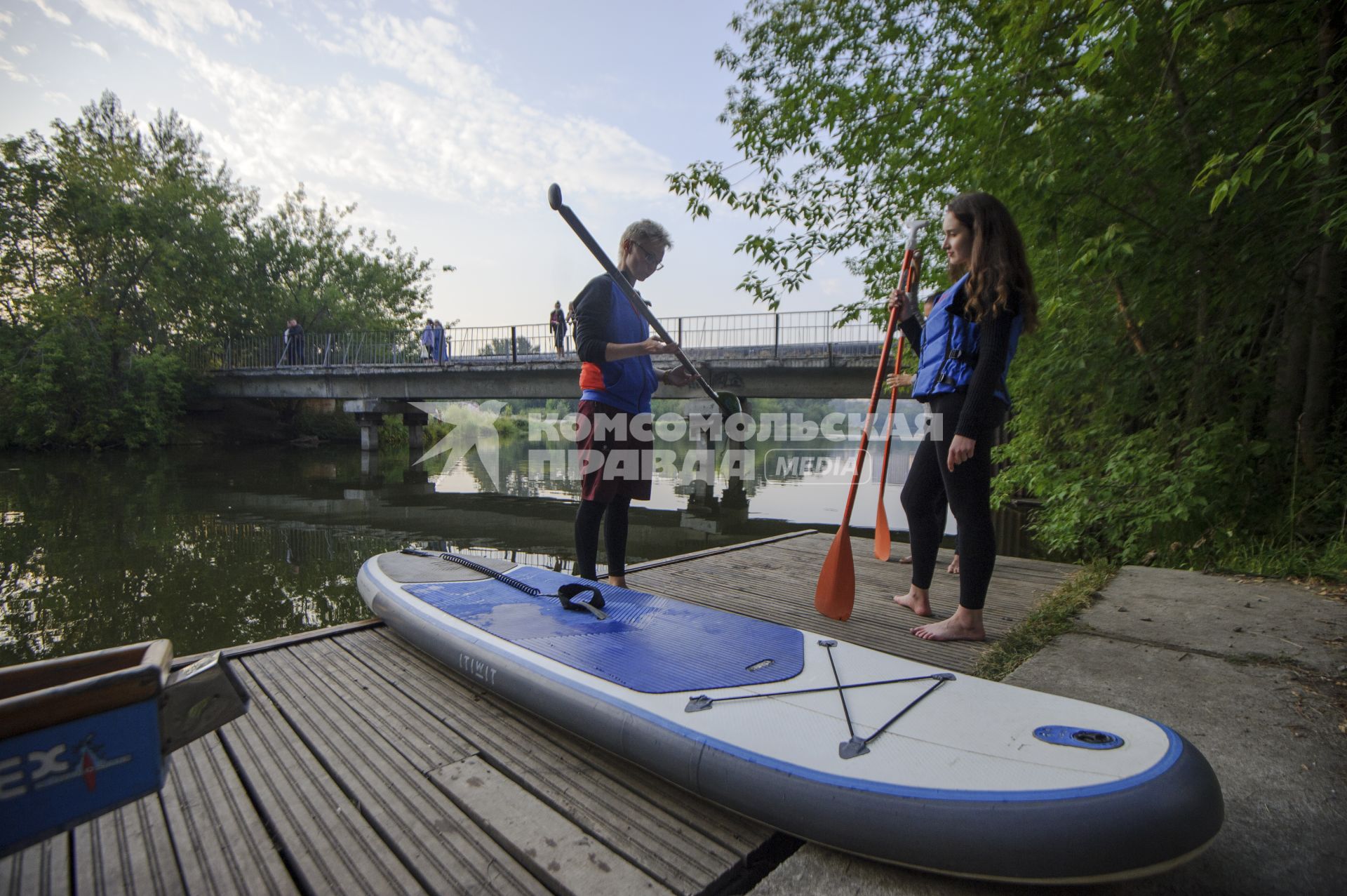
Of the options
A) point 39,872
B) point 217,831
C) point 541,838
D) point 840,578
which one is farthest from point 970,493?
point 39,872

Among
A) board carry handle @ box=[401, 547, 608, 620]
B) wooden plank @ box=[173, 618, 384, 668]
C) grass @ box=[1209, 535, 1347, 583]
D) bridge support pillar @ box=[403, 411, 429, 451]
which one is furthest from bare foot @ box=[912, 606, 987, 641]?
bridge support pillar @ box=[403, 411, 429, 451]

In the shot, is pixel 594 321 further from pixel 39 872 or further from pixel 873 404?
pixel 39 872

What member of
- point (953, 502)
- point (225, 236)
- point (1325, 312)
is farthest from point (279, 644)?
point (225, 236)

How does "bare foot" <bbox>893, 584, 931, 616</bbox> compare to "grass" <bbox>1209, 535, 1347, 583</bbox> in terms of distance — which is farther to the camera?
"grass" <bbox>1209, 535, 1347, 583</bbox>

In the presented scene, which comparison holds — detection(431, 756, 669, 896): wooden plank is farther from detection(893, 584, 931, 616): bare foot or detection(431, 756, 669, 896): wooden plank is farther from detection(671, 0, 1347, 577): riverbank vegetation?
detection(671, 0, 1347, 577): riverbank vegetation

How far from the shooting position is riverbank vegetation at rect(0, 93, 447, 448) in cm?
2147

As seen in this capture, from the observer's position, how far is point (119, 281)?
24328mm

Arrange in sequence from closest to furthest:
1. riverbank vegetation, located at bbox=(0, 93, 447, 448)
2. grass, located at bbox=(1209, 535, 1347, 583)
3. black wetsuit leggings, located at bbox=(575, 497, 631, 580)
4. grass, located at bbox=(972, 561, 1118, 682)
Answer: grass, located at bbox=(972, 561, 1118, 682) < black wetsuit leggings, located at bbox=(575, 497, 631, 580) < grass, located at bbox=(1209, 535, 1347, 583) < riverbank vegetation, located at bbox=(0, 93, 447, 448)

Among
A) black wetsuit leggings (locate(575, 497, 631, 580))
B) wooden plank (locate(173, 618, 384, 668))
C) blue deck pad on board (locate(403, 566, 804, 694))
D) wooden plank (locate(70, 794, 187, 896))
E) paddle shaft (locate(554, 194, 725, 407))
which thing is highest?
paddle shaft (locate(554, 194, 725, 407))

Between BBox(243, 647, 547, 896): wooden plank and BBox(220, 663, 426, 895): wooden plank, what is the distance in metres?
0.03

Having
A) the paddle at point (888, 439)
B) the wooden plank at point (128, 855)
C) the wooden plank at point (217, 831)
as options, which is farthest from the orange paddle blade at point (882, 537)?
the wooden plank at point (128, 855)

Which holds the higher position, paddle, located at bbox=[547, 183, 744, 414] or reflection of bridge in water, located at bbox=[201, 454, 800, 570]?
paddle, located at bbox=[547, 183, 744, 414]

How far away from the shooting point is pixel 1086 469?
562 cm

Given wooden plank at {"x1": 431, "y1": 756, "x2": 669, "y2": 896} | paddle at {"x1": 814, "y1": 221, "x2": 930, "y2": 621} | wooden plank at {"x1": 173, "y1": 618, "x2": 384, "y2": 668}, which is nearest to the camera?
wooden plank at {"x1": 431, "y1": 756, "x2": 669, "y2": 896}
